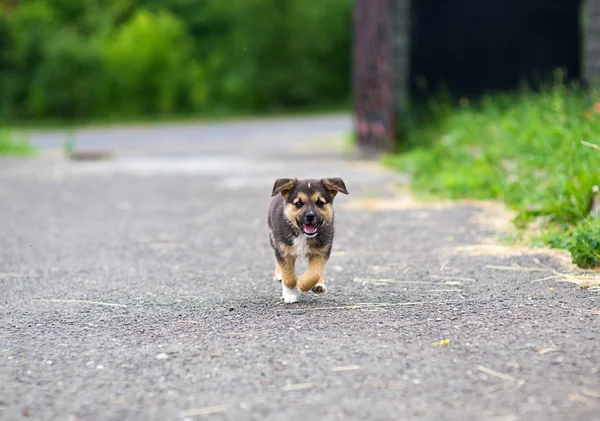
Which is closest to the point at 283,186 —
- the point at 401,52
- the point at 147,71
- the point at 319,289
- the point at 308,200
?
the point at 308,200

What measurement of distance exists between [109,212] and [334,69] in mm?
33088

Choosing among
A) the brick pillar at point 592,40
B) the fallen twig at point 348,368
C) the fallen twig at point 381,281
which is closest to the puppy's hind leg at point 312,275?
the fallen twig at point 381,281

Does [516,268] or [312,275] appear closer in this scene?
[312,275]

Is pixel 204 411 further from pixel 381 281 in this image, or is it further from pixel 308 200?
pixel 381 281

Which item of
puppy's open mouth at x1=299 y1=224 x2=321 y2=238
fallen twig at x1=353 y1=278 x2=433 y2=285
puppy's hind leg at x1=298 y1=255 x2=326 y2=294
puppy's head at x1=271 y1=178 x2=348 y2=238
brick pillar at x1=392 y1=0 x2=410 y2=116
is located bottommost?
fallen twig at x1=353 y1=278 x2=433 y2=285

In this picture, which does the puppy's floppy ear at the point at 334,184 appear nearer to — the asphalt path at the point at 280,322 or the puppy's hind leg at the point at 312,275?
the puppy's hind leg at the point at 312,275

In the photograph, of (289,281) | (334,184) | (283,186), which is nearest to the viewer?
(289,281)

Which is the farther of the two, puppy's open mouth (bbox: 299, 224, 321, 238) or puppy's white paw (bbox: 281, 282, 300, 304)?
puppy's white paw (bbox: 281, 282, 300, 304)

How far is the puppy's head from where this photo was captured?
18.6 feet

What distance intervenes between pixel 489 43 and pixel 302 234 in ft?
39.2

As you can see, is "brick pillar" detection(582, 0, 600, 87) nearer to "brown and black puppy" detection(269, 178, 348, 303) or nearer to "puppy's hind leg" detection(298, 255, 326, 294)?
"brown and black puppy" detection(269, 178, 348, 303)

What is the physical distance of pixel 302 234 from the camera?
19.0ft

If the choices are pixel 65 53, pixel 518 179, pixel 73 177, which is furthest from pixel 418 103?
pixel 65 53

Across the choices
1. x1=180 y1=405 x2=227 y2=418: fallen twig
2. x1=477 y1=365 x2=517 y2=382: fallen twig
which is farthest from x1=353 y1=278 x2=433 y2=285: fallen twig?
x1=180 y1=405 x2=227 y2=418: fallen twig
